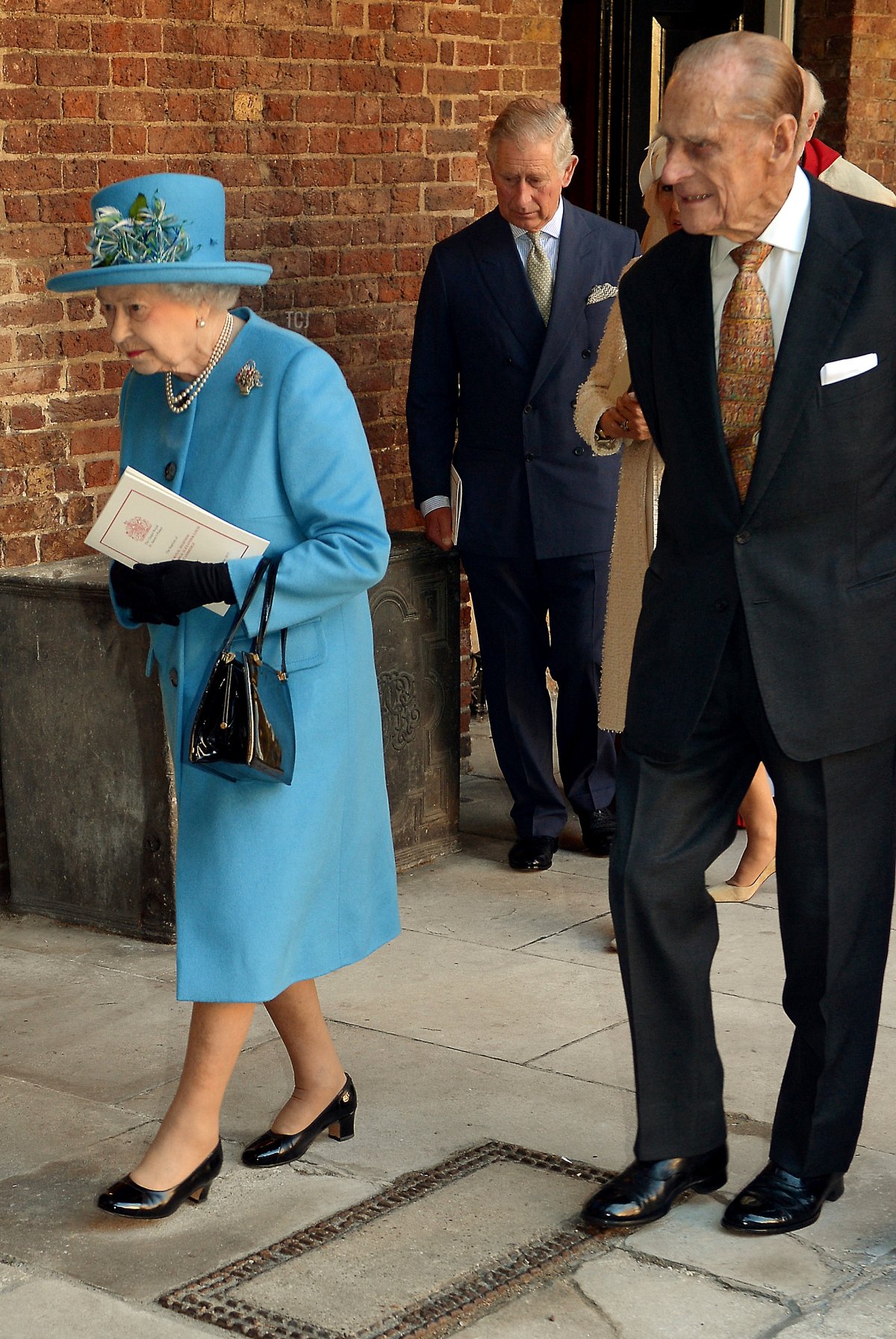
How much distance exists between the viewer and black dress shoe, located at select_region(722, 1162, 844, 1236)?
3205 mm

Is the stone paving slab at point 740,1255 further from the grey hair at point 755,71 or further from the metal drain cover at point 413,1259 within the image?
the grey hair at point 755,71

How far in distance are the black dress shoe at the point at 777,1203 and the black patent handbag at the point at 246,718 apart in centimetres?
107

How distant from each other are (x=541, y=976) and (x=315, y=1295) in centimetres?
166

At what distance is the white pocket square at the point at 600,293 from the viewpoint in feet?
17.7

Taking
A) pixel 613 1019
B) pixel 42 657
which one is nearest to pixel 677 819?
pixel 613 1019

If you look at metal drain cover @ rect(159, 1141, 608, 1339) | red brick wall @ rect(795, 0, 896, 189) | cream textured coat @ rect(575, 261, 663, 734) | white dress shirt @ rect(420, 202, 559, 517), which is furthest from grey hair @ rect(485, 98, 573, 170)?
red brick wall @ rect(795, 0, 896, 189)

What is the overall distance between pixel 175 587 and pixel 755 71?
1.24m

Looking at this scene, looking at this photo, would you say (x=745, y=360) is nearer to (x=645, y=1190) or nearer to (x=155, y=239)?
(x=155, y=239)

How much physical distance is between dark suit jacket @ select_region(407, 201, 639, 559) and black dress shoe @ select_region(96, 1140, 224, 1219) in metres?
2.52

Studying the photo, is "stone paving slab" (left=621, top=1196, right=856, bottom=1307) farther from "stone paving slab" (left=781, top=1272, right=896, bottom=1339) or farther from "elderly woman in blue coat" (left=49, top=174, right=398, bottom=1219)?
"elderly woman in blue coat" (left=49, top=174, right=398, bottom=1219)

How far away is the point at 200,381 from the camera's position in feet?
10.8

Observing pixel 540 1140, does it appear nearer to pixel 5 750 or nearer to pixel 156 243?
pixel 156 243

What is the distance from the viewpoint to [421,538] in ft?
18.6

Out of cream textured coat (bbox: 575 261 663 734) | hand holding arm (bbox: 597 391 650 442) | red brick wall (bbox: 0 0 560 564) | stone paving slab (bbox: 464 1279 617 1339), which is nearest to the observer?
stone paving slab (bbox: 464 1279 617 1339)
